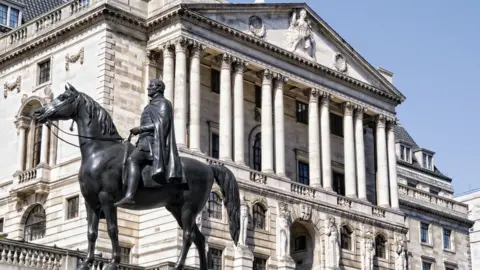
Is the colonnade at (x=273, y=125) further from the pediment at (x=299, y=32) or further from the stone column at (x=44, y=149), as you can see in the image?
the stone column at (x=44, y=149)

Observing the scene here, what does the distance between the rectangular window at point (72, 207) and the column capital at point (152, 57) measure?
9270mm

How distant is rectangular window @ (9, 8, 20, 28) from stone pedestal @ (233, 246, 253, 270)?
24.8m

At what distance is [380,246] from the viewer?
2544 inches

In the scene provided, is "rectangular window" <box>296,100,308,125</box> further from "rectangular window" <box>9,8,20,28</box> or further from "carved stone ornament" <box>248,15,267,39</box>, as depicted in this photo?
"rectangular window" <box>9,8,20,28</box>

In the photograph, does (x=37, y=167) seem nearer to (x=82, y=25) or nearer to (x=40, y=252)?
(x=82, y=25)

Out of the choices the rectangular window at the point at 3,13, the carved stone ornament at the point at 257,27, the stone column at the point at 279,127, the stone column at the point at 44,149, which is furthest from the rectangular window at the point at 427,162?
the stone column at the point at 44,149

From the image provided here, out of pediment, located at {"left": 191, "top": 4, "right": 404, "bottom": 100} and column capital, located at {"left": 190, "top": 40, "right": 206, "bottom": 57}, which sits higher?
pediment, located at {"left": 191, "top": 4, "right": 404, "bottom": 100}

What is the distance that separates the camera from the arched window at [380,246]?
64.3m

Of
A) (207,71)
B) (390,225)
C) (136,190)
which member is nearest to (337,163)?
(390,225)

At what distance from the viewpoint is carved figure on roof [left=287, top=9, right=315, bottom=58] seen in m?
62.3

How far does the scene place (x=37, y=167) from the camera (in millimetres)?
55719

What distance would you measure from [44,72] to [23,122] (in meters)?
3.29

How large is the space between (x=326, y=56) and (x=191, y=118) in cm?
1397

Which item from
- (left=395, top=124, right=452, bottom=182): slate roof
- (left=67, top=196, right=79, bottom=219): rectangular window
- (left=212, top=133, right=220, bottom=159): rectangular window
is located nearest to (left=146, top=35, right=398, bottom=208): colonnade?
(left=212, top=133, right=220, bottom=159): rectangular window
